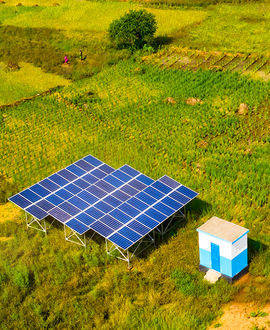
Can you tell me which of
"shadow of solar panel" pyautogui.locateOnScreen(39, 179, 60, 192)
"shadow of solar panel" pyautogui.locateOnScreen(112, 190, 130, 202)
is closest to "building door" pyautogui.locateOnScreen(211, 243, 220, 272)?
"shadow of solar panel" pyautogui.locateOnScreen(112, 190, 130, 202)

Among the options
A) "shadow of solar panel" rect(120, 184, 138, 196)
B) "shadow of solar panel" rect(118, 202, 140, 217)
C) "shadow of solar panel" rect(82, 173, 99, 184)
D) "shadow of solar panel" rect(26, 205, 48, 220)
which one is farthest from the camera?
"shadow of solar panel" rect(82, 173, 99, 184)

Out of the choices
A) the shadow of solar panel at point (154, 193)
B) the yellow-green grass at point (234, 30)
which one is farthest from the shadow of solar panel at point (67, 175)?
the yellow-green grass at point (234, 30)

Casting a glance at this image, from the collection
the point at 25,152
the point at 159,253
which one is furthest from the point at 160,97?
the point at 159,253

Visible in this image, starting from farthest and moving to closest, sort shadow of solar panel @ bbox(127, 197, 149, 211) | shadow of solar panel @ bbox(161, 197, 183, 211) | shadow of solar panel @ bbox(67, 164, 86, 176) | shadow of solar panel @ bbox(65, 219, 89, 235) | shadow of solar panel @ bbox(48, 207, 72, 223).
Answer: shadow of solar panel @ bbox(67, 164, 86, 176), shadow of solar panel @ bbox(161, 197, 183, 211), shadow of solar panel @ bbox(127, 197, 149, 211), shadow of solar panel @ bbox(48, 207, 72, 223), shadow of solar panel @ bbox(65, 219, 89, 235)

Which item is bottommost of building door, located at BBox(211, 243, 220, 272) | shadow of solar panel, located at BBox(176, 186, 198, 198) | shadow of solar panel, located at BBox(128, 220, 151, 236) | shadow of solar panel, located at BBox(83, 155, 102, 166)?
building door, located at BBox(211, 243, 220, 272)

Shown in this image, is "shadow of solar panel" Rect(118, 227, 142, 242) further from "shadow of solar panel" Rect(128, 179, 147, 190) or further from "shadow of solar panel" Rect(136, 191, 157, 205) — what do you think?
"shadow of solar panel" Rect(128, 179, 147, 190)

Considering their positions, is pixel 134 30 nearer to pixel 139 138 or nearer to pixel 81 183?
pixel 139 138

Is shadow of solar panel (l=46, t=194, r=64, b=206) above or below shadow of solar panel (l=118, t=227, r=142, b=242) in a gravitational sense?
above

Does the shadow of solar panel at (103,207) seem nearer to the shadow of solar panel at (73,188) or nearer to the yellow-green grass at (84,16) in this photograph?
the shadow of solar panel at (73,188)

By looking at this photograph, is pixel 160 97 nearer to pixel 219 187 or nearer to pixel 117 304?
pixel 219 187
